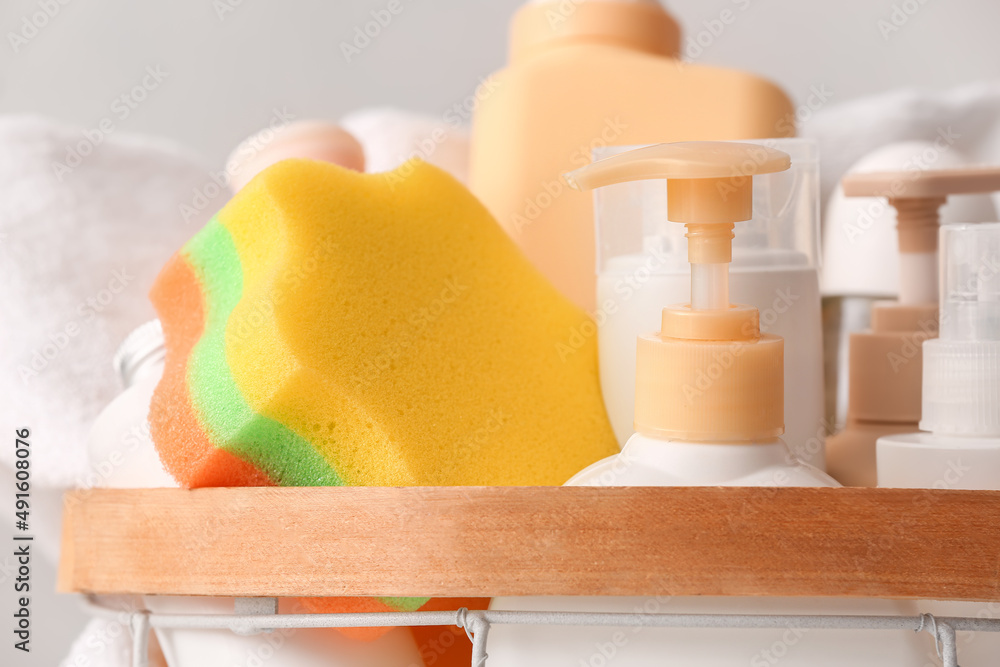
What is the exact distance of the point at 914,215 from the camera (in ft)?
1.15

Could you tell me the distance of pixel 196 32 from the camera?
21.3 inches

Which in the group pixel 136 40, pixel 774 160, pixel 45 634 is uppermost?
pixel 136 40

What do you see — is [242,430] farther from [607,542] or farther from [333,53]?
[333,53]

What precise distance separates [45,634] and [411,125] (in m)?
0.38

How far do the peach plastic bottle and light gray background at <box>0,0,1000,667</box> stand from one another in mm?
194

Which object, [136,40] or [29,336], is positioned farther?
[136,40]

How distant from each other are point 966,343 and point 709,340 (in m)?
0.10

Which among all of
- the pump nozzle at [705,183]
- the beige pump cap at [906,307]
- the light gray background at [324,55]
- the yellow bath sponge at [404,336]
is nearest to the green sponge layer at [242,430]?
the yellow bath sponge at [404,336]

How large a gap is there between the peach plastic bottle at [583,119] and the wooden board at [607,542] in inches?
7.1

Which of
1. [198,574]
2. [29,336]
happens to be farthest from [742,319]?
[29,336]

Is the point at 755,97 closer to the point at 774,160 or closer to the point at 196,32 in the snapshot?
the point at 774,160

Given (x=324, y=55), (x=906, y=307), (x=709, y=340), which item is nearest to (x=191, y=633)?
(x=709, y=340)

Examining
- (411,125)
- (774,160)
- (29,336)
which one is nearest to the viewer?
(774,160)

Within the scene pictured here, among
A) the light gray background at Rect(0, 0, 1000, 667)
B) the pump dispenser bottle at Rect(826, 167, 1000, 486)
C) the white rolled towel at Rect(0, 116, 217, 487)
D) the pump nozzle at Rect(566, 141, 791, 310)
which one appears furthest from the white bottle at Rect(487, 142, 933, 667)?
the light gray background at Rect(0, 0, 1000, 667)
